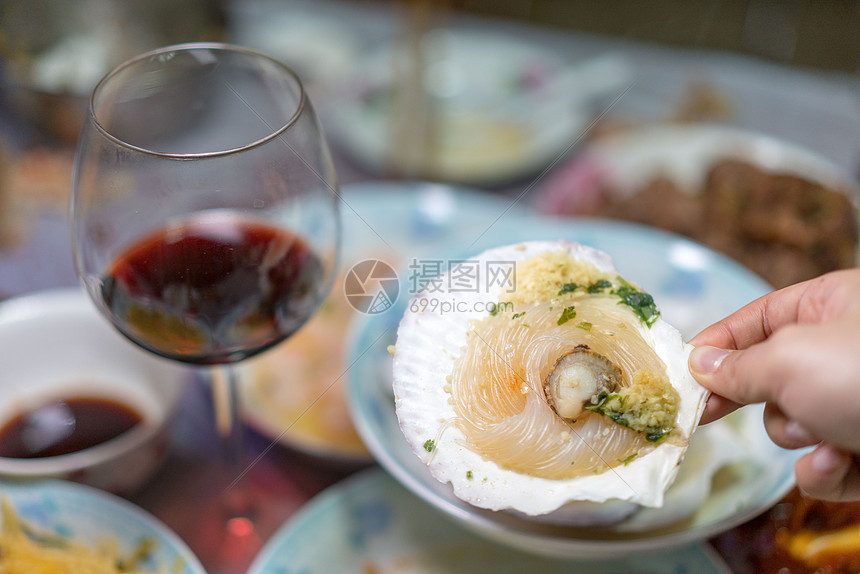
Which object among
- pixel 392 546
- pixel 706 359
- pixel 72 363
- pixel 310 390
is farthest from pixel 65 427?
pixel 706 359

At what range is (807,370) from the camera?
1.39 feet

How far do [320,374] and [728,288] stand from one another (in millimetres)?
548

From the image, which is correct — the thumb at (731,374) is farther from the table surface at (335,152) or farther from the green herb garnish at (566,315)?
the table surface at (335,152)

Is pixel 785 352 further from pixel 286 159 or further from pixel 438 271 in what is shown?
pixel 286 159

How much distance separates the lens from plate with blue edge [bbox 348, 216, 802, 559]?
594 mm

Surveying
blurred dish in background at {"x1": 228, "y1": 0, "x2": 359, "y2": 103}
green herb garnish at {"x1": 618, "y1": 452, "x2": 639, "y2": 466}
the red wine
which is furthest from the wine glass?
blurred dish in background at {"x1": 228, "y1": 0, "x2": 359, "y2": 103}

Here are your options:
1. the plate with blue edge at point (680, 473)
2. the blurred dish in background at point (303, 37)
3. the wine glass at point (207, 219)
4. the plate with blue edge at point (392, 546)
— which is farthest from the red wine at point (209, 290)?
the blurred dish in background at point (303, 37)

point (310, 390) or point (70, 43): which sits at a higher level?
point (70, 43)

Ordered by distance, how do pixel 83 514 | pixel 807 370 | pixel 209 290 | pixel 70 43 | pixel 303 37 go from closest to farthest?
pixel 807 370 < pixel 209 290 < pixel 83 514 < pixel 70 43 < pixel 303 37

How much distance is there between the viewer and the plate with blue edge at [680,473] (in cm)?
59

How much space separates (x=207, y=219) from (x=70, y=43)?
870 mm

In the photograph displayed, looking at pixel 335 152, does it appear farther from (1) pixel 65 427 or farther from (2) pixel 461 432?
(2) pixel 461 432

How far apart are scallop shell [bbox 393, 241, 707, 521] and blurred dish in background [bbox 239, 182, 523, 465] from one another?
11 cm

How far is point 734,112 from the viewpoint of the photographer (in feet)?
4.85
